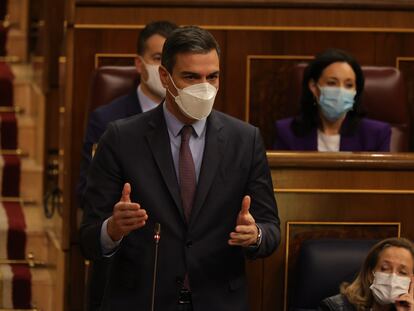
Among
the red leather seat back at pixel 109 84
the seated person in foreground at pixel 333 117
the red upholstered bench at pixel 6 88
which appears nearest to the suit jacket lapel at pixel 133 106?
the red leather seat back at pixel 109 84

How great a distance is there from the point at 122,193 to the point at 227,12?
975 mm

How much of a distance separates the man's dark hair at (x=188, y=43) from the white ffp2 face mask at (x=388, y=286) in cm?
36

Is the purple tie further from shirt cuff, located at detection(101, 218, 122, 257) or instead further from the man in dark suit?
the man in dark suit

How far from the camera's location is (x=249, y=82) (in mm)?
2154

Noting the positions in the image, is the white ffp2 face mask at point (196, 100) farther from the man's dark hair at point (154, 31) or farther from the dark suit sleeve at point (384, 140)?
the dark suit sleeve at point (384, 140)

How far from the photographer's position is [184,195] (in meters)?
1.28

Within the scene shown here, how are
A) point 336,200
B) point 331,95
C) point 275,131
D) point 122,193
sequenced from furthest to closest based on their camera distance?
point 275,131 → point 331,95 → point 336,200 → point 122,193

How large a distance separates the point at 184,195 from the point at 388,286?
31cm

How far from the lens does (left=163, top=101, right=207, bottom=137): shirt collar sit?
4.26 ft

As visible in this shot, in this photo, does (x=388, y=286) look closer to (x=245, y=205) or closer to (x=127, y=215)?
(x=245, y=205)

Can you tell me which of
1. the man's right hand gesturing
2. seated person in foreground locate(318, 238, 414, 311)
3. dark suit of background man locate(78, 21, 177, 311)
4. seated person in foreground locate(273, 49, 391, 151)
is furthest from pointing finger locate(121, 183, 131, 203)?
seated person in foreground locate(273, 49, 391, 151)

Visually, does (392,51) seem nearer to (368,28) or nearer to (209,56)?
(368,28)

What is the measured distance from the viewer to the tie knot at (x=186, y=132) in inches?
51.0

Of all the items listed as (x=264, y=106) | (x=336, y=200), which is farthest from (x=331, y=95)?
(x=336, y=200)
